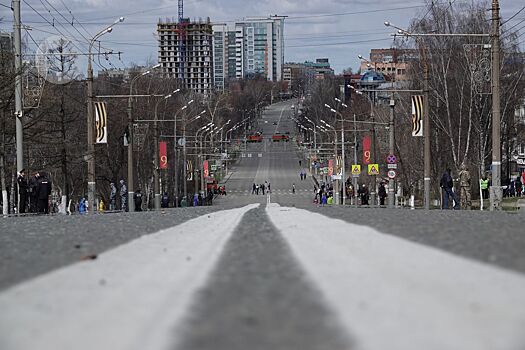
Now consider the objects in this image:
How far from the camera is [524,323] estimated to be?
7301 millimetres

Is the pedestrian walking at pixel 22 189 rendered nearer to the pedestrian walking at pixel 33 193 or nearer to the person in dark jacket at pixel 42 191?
the pedestrian walking at pixel 33 193

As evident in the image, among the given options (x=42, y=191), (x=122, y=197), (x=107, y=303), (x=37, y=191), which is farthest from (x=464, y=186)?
(x=107, y=303)

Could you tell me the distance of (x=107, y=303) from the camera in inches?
336

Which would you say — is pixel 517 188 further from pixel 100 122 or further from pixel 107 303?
pixel 107 303

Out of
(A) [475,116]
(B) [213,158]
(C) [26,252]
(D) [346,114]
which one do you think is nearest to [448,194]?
(A) [475,116]

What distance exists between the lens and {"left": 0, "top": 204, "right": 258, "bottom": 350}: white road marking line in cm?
690

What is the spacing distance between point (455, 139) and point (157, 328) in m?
63.1

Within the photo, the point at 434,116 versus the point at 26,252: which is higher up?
the point at 434,116

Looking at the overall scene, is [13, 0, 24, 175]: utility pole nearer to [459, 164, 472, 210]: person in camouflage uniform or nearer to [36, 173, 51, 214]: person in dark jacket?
[36, 173, 51, 214]: person in dark jacket

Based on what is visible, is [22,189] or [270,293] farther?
[22,189]

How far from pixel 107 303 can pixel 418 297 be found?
284 centimetres

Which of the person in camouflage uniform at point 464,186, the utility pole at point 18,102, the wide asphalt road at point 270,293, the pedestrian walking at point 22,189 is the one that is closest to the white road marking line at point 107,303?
the wide asphalt road at point 270,293

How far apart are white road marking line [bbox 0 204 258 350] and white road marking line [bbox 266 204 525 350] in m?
1.42

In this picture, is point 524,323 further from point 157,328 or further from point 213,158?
point 213,158
